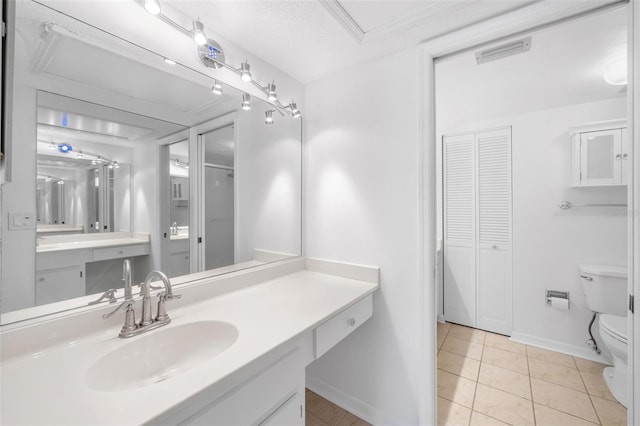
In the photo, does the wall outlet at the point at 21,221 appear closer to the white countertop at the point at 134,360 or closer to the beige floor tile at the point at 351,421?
the white countertop at the point at 134,360

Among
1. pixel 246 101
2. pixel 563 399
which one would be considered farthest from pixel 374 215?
pixel 563 399

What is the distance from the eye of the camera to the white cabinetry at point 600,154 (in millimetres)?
1959

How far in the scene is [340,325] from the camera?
1274 millimetres

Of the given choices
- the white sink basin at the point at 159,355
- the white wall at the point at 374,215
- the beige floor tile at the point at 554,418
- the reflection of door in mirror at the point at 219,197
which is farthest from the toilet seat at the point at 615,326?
the reflection of door in mirror at the point at 219,197

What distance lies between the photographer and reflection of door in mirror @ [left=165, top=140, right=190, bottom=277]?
51.4 inches

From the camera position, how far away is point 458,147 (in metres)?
2.74

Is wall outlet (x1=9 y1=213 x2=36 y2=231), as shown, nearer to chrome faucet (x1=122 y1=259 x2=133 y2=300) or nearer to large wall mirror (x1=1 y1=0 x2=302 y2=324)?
large wall mirror (x1=1 y1=0 x2=302 y2=324)

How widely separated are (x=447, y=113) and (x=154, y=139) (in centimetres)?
249

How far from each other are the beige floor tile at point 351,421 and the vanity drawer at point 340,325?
2.23ft

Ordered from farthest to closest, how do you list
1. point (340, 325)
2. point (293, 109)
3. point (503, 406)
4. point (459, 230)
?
point (459, 230), point (293, 109), point (503, 406), point (340, 325)

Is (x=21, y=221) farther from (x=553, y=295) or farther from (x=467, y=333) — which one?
(x=553, y=295)

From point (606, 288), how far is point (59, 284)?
334 cm

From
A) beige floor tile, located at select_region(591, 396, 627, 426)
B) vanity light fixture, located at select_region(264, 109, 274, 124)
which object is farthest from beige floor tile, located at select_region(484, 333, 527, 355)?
vanity light fixture, located at select_region(264, 109, 274, 124)

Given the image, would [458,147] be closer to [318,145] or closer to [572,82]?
[572,82]
